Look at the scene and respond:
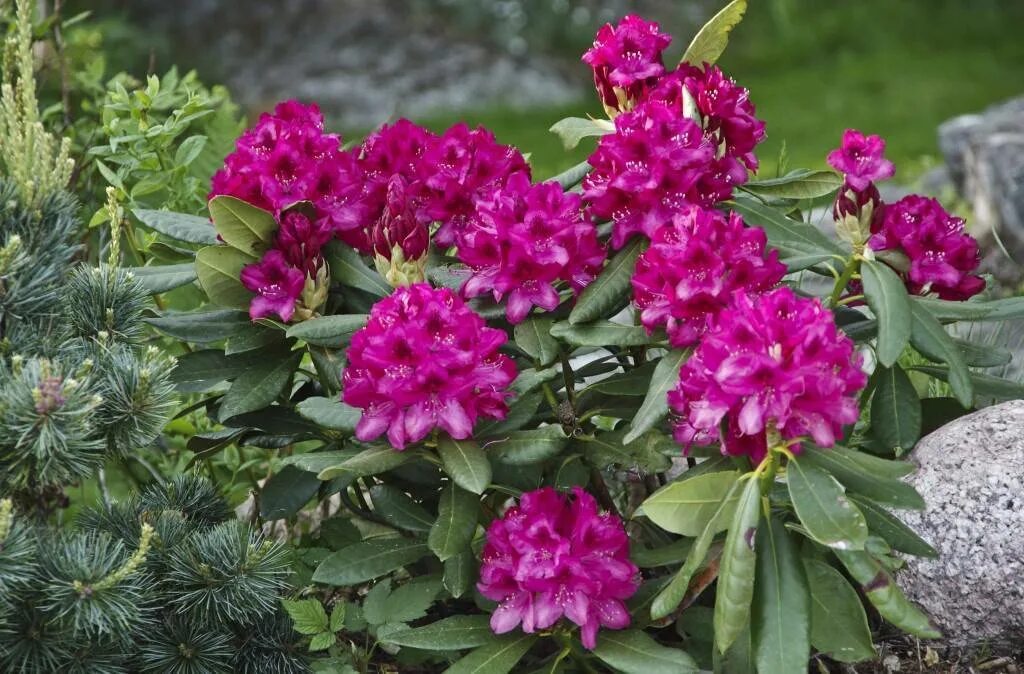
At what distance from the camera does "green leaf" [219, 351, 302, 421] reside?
2.38 metres

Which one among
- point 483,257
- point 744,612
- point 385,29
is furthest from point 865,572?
point 385,29

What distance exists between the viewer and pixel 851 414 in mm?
1899

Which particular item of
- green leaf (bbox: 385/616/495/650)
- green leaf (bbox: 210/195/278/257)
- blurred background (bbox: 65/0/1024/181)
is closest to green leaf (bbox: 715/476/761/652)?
green leaf (bbox: 385/616/495/650)

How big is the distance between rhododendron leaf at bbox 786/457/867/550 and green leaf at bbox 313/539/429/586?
2.57 feet

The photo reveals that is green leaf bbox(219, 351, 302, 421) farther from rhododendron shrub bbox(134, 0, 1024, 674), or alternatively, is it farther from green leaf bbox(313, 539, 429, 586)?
green leaf bbox(313, 539, 429, 586)

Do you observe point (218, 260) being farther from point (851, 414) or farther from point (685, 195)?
point (851, 414)

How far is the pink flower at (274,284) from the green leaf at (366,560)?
444 millimetres

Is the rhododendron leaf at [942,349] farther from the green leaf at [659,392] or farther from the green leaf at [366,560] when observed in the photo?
the green leaf at [366,560]

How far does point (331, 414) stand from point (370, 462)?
0.50 feet

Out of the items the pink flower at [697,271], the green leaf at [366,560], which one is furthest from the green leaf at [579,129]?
the green leaf at [366,560]

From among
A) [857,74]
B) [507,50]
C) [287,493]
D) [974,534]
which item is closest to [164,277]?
[287,493]

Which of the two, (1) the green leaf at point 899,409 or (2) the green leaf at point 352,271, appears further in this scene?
(1) the green leaf at point 899,409

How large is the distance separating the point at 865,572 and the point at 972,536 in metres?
0.69

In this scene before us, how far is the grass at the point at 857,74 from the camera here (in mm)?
7988
